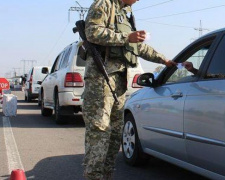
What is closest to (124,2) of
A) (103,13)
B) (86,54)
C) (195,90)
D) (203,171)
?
(103,13)

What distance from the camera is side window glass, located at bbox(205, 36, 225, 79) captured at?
12.2 ft

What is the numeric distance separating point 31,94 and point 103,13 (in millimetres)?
17337

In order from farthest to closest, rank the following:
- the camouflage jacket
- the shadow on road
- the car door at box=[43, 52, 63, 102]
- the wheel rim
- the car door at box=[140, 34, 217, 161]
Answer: the car door at box=[43, 52, 63, 102], the wheel rim, the shadow on road, the car door at box=[140, 34, 217, 161], the camouflage jacket

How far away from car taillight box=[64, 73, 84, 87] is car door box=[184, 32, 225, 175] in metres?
5.37

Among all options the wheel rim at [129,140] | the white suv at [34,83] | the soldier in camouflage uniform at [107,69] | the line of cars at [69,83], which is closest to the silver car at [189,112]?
the wheel rim at [129,140]

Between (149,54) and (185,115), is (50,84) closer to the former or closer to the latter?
(149,54)

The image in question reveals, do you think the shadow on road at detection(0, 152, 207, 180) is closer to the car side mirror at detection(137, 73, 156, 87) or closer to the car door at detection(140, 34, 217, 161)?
the car door at detection(140, 34, 217, 161)

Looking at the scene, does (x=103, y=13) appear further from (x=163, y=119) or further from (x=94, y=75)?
(x=163, y=119)

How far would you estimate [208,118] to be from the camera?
3.54m

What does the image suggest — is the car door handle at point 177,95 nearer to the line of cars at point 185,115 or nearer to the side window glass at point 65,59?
the line of cars at point 185,115

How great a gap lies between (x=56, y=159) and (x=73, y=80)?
11.1 feet

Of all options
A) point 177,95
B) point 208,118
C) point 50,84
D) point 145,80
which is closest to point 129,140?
point 145,80

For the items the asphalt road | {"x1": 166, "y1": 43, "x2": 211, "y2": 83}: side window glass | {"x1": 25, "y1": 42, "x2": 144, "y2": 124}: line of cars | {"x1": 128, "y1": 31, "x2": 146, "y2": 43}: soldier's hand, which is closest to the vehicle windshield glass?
{"x1": 25, "y1": 42, "x2": 144, "y2": 124}: line of cars

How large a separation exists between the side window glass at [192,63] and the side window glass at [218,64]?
24 centimetres
